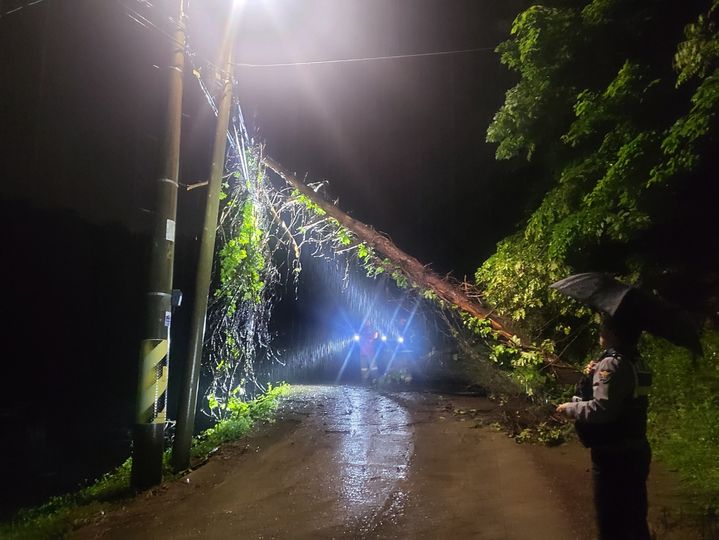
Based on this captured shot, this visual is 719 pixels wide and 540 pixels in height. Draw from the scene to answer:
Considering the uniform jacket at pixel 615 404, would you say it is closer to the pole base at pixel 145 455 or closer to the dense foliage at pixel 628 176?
the dense foliage at pixel 628 176

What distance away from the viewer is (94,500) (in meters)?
5.48

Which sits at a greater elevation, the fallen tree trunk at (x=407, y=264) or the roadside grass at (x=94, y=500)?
the fallen tree trunk at (x=407, y=264)

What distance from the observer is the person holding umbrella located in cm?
282

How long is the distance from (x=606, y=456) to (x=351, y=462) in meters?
3.74

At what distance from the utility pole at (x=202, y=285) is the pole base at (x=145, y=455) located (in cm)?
44

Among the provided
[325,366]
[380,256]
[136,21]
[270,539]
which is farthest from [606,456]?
[325,366]

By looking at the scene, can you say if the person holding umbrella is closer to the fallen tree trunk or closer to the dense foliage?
the dense foliage

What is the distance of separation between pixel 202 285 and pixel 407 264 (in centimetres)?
448

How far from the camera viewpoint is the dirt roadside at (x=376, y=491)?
4250mm

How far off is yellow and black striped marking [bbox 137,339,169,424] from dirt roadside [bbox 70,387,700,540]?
783mm

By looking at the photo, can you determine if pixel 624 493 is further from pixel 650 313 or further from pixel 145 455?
pixel 145 455

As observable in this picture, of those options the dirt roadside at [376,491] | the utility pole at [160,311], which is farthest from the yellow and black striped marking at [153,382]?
the dirt roadside at [376,491]

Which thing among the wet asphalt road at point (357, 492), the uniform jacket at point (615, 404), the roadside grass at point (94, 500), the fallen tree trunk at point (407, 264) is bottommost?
the roadside grass at point (94, 500)

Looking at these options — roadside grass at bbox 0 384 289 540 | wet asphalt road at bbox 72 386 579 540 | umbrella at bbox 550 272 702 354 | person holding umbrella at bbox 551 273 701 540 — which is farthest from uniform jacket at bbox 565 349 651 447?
roadside grass at bbox 0 384 289 540
